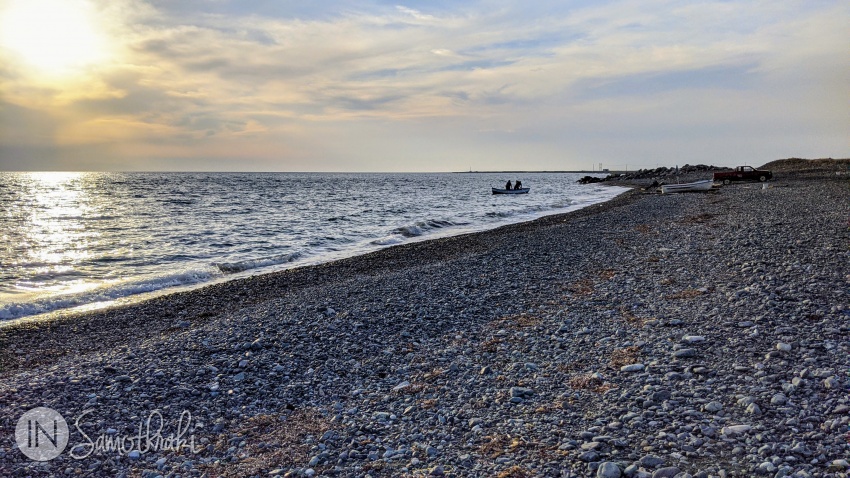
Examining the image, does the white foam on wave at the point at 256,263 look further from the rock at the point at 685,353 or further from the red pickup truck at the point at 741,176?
the red pickup truck at the point at 741,176

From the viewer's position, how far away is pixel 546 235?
23.3 metres

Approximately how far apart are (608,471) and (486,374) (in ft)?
10.0

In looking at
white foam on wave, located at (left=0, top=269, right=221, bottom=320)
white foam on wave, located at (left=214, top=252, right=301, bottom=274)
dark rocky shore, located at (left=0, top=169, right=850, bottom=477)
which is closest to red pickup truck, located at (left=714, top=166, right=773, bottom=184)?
dark rocky shore, located at (left=0, top=169, right=850, bottom=477)

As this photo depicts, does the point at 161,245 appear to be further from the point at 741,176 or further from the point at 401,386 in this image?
the point at 741,176

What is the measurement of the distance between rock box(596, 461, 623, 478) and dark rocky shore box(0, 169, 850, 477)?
0.02m

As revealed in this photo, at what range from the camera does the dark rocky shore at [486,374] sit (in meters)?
5.34

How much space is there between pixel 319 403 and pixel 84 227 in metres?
37.2

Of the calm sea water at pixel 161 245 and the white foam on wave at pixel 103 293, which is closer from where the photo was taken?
the white foam on wave at pixel 103 293

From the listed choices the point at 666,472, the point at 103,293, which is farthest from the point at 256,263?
the point at 666,472

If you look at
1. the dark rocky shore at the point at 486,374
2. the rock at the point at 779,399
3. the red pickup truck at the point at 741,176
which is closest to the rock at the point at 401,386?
the dark rocky shore at the point at 486,374

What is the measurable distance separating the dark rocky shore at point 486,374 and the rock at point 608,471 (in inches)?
0.7

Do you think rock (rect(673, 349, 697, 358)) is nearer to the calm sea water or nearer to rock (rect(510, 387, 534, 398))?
rock (rect(510, 387, 534, 398))

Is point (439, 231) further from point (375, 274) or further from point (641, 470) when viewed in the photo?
point (641, 470)

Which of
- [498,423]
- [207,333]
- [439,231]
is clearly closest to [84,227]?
[439,231]
